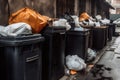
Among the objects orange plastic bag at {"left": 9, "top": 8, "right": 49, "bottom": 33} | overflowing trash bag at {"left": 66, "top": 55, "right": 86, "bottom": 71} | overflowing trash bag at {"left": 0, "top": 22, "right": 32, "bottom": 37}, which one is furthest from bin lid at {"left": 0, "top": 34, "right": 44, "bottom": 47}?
overflowing trash bag at {"left": 66, "top": 55, "right": 86, "bottom": 71}

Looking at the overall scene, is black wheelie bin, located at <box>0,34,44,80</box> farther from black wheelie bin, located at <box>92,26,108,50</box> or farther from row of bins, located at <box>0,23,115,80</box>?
black wheelie bin, located at <box>92,26,108,50</box>

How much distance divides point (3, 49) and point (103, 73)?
11.9 ft

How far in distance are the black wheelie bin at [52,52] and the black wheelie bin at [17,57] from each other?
2.96 ft

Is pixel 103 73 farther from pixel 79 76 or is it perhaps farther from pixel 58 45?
pixel 58 45

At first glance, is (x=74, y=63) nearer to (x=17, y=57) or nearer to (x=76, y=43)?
(x=76, y=43)

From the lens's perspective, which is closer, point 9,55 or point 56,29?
point 9,55

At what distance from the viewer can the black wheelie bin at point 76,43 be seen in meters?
6.51

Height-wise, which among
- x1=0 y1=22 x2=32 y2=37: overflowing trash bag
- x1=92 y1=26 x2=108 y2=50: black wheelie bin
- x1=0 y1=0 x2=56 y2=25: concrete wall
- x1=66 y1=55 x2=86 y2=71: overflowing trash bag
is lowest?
x1=66 y1=55 x2=86 y2=71: overflowing trash bag

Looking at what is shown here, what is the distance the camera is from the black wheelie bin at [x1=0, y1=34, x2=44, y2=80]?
3.39m

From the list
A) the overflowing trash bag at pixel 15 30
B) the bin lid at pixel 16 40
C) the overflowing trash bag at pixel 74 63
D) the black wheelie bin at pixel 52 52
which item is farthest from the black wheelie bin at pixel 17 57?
the overflowing trash bag at pixel 74 63

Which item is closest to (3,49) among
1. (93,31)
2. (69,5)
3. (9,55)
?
(9,55)

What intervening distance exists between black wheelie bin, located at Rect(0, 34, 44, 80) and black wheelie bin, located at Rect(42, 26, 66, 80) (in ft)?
2.96

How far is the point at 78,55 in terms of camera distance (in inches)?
263

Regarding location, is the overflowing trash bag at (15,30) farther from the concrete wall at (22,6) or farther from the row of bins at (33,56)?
the concrete wall at (22,6)
